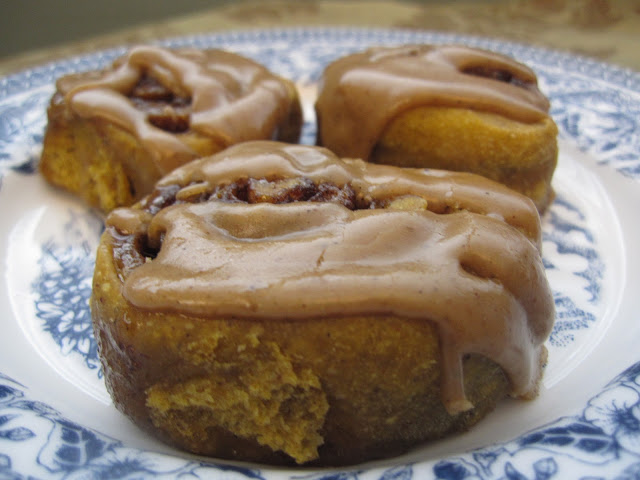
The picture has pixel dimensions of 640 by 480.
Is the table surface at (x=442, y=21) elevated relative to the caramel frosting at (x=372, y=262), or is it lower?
lower

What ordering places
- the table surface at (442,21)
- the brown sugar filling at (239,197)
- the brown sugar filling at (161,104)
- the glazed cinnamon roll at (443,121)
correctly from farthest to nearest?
1. the table surface at (442,21)
2. the brown sugar filling at (161,104)
3. the glazed cinnamon roll at (443,121)
4. the brown sugar filling at (239,197)

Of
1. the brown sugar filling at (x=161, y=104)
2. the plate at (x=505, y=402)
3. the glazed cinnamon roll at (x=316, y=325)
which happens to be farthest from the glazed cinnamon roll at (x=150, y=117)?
the glazed cinnamon roll at (x=316, y=325)

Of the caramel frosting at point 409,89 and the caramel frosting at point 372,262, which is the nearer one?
the caramel frosting at point 372,262

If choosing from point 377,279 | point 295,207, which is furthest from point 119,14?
point 377,279

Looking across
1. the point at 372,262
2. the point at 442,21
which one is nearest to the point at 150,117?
the point at 372,262

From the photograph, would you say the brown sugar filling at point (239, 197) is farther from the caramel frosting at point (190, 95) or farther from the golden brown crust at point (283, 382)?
the caramel frosting at point (190, 95)

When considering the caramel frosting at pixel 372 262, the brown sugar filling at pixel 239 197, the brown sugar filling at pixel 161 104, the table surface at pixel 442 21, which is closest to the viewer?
the caramel frosting at pixel 372 262

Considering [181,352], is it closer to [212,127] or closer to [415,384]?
[415,384]

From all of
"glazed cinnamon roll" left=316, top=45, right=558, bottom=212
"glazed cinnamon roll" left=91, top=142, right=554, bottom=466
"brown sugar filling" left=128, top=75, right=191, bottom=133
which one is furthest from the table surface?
"glazed cinnamon roll" left=91, top=142, right=554, bottom=466
